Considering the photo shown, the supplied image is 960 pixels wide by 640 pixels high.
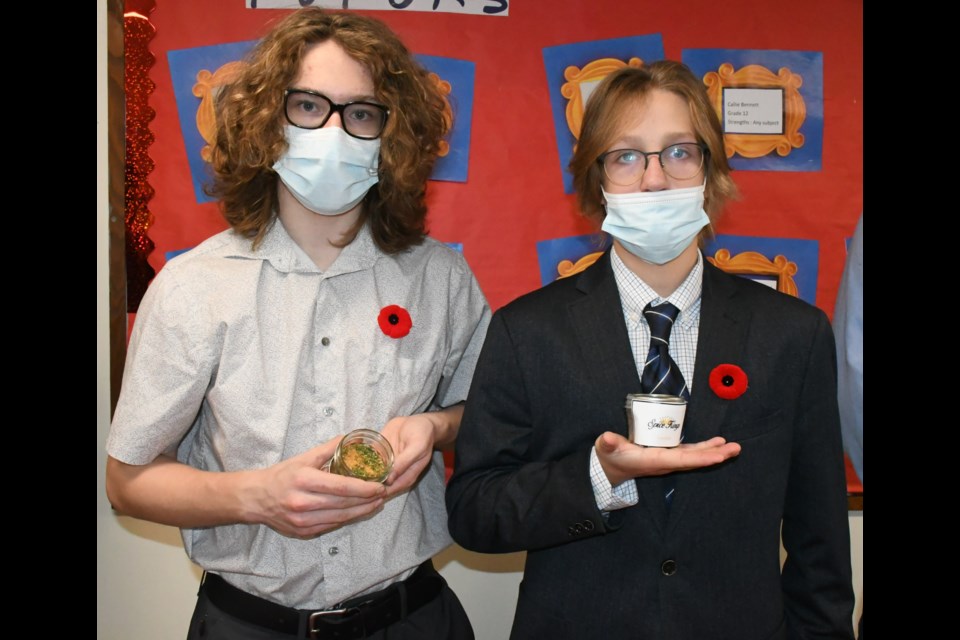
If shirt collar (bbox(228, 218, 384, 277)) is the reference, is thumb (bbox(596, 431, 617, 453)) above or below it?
below

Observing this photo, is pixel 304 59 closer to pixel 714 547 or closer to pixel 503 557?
pixel 714 547

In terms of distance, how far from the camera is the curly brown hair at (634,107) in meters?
1.77

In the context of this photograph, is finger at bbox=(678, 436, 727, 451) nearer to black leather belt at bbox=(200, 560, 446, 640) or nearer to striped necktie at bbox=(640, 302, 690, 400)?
striped necktie at bbox=(640, 302, 690, 400)

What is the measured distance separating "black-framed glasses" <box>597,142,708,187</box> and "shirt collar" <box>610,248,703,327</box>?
220 millimetres

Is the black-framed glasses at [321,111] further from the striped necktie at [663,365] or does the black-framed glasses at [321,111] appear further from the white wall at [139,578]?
the white wall at [139,578]

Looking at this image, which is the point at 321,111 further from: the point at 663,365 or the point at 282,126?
the point at 663,365

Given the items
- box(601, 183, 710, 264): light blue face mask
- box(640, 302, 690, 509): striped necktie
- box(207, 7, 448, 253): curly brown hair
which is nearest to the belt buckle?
box(640, 302, 690, 509): striped necktie

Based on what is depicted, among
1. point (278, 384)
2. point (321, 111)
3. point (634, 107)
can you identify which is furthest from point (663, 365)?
point (321, 111)

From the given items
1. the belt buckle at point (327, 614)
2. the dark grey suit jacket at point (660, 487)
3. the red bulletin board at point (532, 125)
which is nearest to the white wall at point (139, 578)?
the red bulletin board at point (532, 125)

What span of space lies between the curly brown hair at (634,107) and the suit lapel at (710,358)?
0.26 m

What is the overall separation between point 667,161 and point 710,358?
48 cm

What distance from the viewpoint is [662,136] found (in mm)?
1738

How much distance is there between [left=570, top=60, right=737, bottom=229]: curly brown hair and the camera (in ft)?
5.80

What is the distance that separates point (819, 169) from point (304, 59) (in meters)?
1.96
